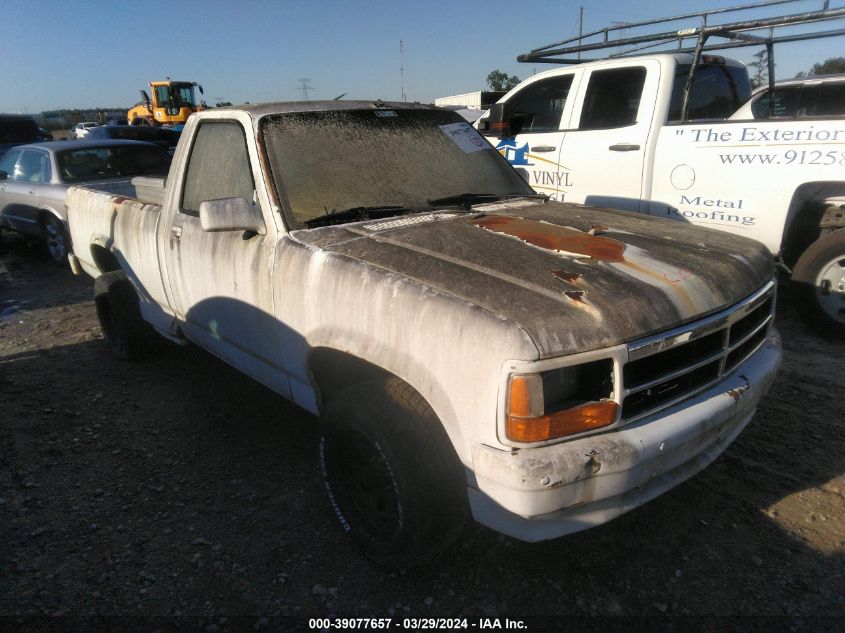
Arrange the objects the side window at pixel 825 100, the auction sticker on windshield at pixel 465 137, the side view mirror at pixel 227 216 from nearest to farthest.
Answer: the side view mirror at pixel 227 216, the auction sticker on windshield at pixel 465 137, the side window at pixel 825 100

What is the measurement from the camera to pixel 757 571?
2.33 m

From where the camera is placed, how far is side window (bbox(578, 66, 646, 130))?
5.42 m

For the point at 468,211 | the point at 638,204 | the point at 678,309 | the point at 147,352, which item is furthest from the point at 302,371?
the point at 638,204

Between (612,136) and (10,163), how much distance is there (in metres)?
8.23

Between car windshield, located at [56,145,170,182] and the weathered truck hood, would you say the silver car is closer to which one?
car windshield, located at [56,145,170,182]

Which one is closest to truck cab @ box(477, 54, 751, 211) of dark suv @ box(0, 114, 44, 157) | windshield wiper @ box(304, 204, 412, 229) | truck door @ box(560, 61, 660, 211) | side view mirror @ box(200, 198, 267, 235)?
truck door @ box(560, 61, 660, 211)

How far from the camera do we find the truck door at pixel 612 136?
5.25m

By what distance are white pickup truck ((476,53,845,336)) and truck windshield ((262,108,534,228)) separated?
6.38 feet

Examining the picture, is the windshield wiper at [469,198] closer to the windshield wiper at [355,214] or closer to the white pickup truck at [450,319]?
the white pickup truck at [450,319]

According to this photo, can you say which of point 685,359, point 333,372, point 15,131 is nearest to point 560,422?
point 685,359

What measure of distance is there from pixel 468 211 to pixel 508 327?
4.30 ft

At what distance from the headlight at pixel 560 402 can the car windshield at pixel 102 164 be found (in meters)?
7.19

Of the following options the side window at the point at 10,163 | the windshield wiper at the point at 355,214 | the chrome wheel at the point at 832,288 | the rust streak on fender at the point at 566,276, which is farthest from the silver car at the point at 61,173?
the chrome wheel at the point at 832,288

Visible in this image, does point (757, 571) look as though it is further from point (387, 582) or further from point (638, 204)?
point (638, 204)
